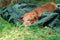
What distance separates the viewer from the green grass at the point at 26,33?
4199 mm

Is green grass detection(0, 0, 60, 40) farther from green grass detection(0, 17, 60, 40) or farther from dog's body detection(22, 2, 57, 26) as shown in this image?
dog's body detection(22, 2, 57, 26)

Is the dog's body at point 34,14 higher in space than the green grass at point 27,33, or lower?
higher

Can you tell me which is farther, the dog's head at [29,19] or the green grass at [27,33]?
the dog's head at [29,19]

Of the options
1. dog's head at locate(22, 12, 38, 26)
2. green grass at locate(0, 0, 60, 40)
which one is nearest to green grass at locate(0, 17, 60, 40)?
green grass at locate(0, 0, 60, 40)

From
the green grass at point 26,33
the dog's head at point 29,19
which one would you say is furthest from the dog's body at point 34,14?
the green grass at point 26,33

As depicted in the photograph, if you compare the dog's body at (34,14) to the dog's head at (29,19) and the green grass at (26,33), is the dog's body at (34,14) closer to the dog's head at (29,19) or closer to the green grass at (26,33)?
the dog's head at (29,19)

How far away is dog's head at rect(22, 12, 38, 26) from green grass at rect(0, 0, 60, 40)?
204 millimetres

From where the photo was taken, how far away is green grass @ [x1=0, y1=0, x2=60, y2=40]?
13.8 feet

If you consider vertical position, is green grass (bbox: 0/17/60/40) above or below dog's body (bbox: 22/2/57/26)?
below

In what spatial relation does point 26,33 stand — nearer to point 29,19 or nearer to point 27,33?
point 27,33

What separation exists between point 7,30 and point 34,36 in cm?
66

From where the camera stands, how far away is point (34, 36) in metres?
4.23

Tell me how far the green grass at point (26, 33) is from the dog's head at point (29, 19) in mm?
204

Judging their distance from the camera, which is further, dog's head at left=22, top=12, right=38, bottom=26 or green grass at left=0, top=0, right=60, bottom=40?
dog's head at left=22, top=12, right=38, bottom=26
